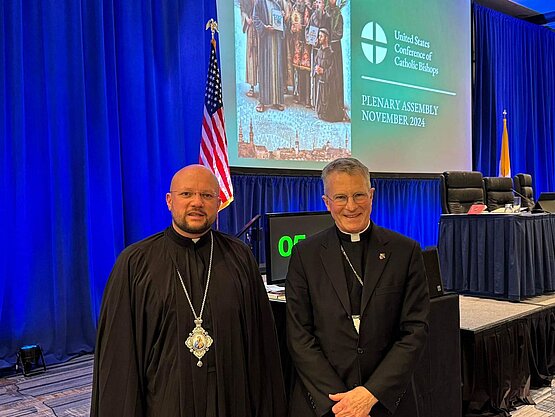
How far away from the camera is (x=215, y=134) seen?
15.4 feet

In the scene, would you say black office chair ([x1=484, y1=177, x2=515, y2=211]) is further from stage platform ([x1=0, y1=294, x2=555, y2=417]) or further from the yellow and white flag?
the yellow and white flag

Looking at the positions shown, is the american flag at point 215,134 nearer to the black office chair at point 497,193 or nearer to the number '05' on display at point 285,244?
the number '05' on display at point 285,244

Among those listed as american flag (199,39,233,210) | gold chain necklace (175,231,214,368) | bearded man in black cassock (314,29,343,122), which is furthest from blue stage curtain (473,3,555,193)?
gold chain necklace (175,231,214,368)

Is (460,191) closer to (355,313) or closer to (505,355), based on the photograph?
(505,355)

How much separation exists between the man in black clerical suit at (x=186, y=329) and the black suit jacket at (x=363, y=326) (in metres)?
0.17

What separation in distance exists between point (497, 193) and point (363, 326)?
509 cm

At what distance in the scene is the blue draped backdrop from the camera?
404 centimetres

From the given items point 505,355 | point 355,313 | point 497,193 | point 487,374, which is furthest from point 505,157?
point 355,313

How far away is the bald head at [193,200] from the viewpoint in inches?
71.2

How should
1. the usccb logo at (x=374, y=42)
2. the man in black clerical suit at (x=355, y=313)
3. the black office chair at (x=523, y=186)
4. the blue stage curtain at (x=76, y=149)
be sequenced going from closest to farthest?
the man in black clerical suit at (x=355, y=313)
the blue stage curtain at (x=76, y=149)
the usccb logo at (x=374, y=42)
the black office chair at (x=523, y=186)

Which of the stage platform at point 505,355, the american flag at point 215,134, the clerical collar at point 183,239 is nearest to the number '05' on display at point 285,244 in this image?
the clerical collar at point 183,239

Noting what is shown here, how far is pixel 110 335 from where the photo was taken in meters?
1.72

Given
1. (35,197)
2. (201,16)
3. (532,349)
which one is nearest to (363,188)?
(532,349)

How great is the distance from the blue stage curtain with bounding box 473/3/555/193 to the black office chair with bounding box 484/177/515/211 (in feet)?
7.99
